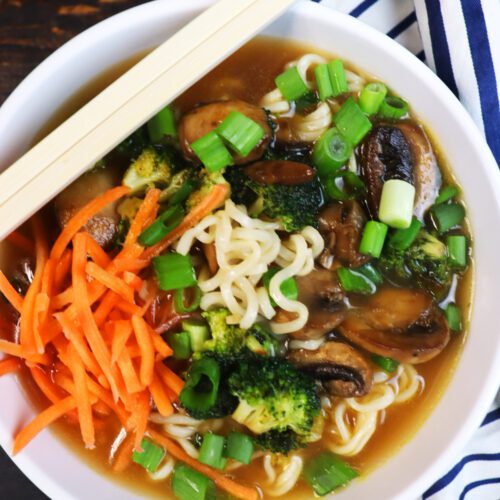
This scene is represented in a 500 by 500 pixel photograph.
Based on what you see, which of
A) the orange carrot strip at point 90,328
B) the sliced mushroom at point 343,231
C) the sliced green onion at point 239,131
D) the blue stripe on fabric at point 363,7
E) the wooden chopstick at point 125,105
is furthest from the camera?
the blue stripe on fabric at point 363,7

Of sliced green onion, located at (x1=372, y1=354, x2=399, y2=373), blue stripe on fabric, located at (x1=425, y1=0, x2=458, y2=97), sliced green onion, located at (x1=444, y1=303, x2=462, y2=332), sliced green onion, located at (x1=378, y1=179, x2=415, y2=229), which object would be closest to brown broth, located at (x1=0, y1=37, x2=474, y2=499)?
sliced green onion, located at (x1=444, y1=303, x2=462, y2=332)

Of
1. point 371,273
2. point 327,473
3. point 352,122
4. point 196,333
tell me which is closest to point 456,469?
point 327,473

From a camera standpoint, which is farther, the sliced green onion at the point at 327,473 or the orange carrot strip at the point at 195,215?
the sliced green onion at the point at 327,473

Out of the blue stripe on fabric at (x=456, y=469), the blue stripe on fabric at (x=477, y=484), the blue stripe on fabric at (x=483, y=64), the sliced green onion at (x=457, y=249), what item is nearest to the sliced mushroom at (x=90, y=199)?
the sliced green onion at (x=457, y=249)

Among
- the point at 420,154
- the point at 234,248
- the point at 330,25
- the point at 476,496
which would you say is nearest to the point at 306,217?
the point at 234,248

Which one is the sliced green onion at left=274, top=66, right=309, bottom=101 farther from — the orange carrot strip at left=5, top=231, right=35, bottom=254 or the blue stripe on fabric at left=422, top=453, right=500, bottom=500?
the blue stripe on fabric at left=422, top=453, right=500, bottom=500

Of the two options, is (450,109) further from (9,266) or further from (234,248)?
(9,266)

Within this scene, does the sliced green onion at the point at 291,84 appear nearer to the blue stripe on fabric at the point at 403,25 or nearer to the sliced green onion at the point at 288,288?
the blue stripe on fabric at the point at 403,25
